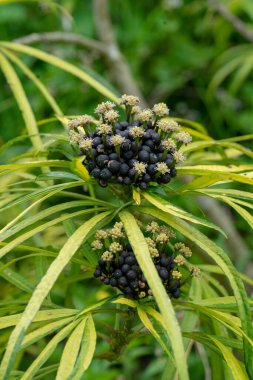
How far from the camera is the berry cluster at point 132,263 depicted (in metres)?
0.77

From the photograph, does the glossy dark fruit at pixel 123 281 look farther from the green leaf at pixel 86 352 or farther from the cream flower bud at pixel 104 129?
the cream flower bud at pixel 104 129

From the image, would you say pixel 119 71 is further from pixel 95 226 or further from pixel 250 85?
pixel 95 226

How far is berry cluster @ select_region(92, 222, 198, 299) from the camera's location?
77cm

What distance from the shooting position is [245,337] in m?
0.68

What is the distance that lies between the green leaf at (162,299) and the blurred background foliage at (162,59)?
1.33 m

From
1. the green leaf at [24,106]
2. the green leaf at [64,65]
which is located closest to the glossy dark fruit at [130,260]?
the green leaf at [24,106]

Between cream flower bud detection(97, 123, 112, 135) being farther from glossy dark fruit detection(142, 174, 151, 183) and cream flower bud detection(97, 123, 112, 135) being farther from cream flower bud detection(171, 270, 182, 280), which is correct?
cream flower bud detection(171, 270, 182, 280)

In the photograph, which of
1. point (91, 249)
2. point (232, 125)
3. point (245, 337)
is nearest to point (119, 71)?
point (232, 125)

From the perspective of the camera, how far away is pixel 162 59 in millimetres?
2438

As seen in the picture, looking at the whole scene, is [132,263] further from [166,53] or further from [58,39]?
[166,53]

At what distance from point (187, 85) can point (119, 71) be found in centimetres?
75

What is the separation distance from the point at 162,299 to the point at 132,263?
156 millimetres

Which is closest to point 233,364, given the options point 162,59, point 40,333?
point 40,333

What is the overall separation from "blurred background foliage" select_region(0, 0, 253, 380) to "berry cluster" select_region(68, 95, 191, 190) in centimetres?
120
